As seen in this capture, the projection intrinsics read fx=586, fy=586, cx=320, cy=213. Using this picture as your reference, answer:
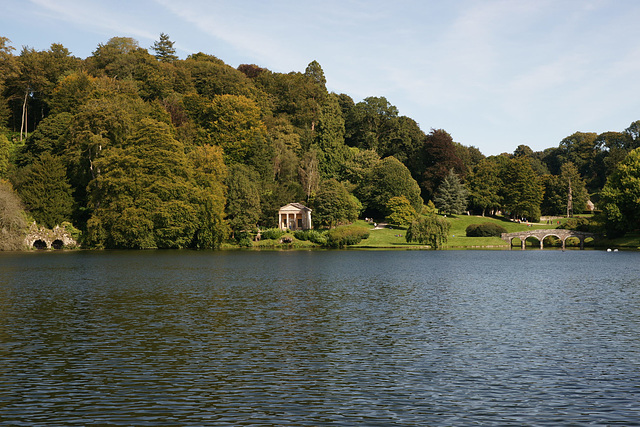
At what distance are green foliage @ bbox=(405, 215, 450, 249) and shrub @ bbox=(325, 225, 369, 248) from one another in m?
9.43

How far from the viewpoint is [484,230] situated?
127938 mm

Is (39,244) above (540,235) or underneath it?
above

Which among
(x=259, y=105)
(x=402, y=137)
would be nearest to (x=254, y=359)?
(x=259, y=105)

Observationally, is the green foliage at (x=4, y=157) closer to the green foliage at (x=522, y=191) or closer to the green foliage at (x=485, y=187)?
the green foliage at (x=485, y=187)

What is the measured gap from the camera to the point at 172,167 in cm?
10012

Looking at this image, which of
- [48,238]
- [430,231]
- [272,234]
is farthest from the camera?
[272,234]

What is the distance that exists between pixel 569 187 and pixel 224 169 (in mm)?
97343

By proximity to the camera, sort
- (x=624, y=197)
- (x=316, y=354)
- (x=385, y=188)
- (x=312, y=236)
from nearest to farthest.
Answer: (x=316, y=354) < (x=624, y=197) < (x=312, y=236) < (x=385, y=188)

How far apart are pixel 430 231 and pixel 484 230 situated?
2399cm

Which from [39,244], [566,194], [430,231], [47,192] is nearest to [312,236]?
[430,231]

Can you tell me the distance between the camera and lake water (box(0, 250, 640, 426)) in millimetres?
15406

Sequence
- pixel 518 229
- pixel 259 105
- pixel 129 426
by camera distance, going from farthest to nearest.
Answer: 1. pixel 259 105
2. pixel 518 229
3. pixel 129 426

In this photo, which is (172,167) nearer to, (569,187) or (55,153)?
(55,153)

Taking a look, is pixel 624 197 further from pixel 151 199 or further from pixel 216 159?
pixel 151 199
